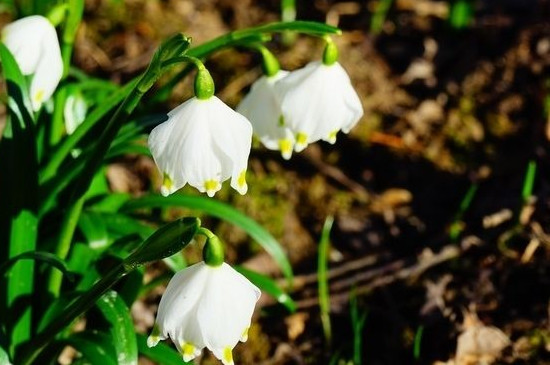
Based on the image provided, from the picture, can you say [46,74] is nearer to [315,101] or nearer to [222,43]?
[222,43]

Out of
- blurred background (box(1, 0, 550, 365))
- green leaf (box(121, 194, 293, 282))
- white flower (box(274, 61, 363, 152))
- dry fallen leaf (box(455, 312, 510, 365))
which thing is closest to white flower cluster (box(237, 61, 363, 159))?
white flower (box(274, 61, 363, 152))

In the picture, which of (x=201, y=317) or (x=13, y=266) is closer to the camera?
(x=201, y=317)

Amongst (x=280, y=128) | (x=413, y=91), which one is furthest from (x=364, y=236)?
(x=280, y=128)

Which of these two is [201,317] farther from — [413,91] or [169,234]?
[413,91]

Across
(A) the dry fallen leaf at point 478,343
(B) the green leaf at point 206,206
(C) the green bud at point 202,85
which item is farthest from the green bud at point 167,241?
(A) the dry fallen leaf at point 478,343

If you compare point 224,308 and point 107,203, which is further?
point 107,203

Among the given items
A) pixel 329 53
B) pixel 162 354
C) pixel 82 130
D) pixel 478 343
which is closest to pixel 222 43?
pixel 329 53

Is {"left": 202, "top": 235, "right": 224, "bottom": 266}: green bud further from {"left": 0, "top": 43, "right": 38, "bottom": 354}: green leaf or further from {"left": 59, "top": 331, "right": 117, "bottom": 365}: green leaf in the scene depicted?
{"left": 0, "top": 43, "right": 38, "bottom": 354}: green leaf
